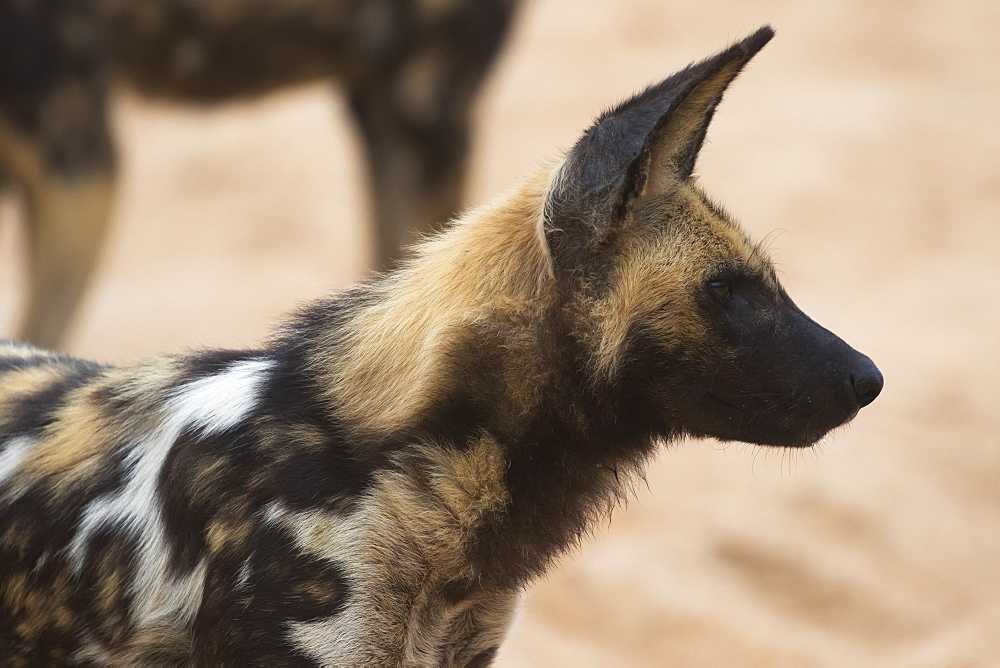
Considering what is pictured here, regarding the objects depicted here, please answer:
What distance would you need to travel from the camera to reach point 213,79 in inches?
208

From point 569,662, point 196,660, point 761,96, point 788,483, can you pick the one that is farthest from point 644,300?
point 761,96

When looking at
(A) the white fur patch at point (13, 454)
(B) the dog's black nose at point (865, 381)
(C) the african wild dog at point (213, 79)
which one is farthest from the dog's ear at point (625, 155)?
(C) the african wild dog at point (213, 79)

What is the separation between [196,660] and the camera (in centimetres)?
224

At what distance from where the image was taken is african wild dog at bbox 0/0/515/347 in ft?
15.5

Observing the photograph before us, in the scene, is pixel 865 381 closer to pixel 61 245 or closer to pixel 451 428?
pixel 451 428

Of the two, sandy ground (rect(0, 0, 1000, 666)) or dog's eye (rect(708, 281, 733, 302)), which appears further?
sandy ground (rect(0, 0, 1000, 666))

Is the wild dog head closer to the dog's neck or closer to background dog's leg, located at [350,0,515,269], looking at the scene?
the dog's neck

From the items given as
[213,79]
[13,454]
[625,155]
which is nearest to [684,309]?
[625,155]

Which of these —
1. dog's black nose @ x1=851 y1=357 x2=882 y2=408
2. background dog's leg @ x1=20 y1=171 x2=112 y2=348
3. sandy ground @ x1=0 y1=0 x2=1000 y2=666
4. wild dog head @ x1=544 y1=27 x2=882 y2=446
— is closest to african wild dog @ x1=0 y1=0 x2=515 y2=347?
background dog's leg @ x1=20 y1=171 x2=112 y2=348

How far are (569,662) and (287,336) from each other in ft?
6.86

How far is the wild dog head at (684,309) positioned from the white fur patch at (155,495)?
24.4 inches

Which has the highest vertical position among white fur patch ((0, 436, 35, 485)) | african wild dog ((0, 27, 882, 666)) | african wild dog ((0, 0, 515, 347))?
african wild dog ((0, 0, 515, 347))

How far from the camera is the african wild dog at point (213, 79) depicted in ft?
15.5

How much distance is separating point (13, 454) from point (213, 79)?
3.03 meters
